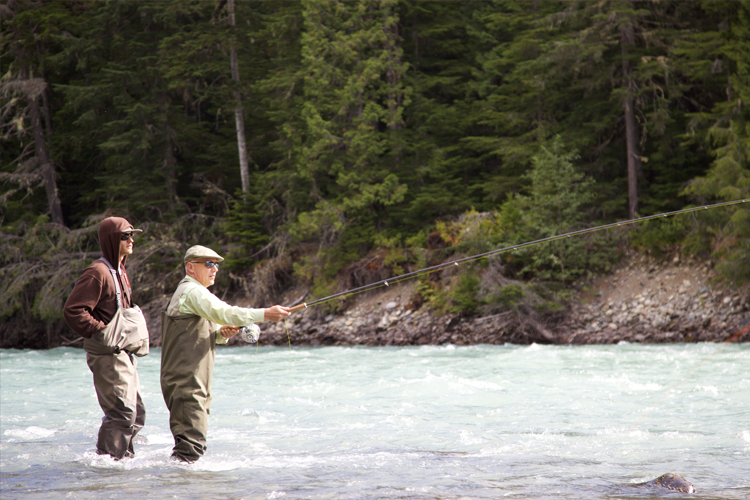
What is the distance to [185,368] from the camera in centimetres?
452

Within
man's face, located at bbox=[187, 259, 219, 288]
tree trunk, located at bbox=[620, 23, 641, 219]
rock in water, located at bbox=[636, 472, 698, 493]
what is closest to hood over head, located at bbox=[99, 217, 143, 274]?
man's face, located at bbox=[187, 259, 219, 288]

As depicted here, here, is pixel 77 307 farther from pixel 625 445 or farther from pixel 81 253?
pixel 81 253

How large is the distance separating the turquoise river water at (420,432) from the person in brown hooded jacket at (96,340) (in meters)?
0.22

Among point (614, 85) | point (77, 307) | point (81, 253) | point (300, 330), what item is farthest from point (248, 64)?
point (77, 307)

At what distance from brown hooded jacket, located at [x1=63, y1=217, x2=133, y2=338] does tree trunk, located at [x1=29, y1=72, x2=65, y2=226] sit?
17844 mm

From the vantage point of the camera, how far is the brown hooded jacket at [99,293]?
4.47m

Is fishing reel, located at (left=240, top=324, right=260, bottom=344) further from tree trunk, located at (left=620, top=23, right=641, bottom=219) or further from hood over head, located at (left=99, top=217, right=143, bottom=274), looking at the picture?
tree trunk, located at (left=620, top=23, right=641, bottom=219)

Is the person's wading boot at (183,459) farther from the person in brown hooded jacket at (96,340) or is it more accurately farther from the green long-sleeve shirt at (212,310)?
the green long-sleeve shirt at (212,310)

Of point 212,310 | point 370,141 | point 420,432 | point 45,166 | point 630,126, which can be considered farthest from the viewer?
point 45,166

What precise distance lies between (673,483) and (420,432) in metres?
2.54

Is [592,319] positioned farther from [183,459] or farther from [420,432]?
[183,459]

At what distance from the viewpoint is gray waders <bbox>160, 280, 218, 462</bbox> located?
4516 mm

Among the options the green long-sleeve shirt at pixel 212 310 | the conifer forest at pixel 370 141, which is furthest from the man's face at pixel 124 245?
the conifer forest at pixel 370 141

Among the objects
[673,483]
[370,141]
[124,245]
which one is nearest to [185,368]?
[124,245]
